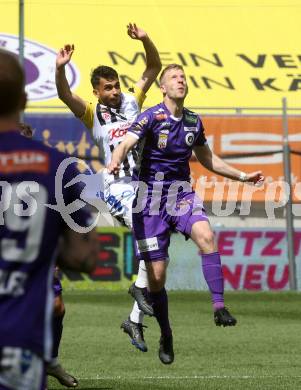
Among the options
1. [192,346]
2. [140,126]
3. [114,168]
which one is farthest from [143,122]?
[192,346]

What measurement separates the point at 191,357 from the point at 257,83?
13594mm

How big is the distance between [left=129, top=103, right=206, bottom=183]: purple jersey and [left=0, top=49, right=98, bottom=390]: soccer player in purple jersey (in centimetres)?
510

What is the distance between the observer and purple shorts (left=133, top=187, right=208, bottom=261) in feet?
30.6

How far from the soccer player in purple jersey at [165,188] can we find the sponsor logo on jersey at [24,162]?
5.02m

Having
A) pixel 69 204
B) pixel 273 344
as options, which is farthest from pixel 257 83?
pixel 69 204

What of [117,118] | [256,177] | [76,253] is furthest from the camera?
[117,118]

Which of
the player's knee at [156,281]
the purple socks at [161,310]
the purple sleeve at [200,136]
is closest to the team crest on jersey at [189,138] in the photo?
the purple sleeve at [200,136]

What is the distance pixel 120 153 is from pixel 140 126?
0.51m

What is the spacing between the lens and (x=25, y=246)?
4129 millimetres

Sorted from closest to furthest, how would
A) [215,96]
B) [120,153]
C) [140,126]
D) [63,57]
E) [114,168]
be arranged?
1. [114,168]
2. [120,153]
3. [140,126]
4. [63,57]
5. [215,96]

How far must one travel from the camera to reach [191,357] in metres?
11.0

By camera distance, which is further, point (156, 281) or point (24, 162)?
point (156, 281)

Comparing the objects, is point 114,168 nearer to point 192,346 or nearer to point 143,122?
point 143,122

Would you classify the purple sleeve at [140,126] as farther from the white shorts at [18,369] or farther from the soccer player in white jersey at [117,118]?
the white shorts at [18,369]
